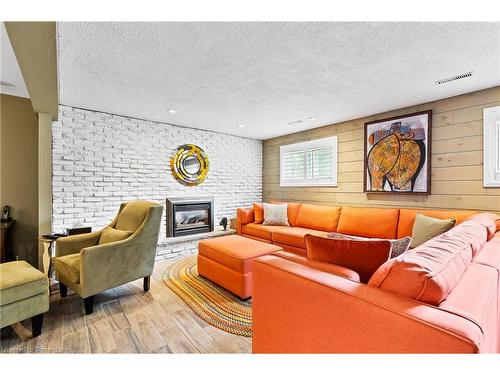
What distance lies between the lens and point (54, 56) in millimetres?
1724

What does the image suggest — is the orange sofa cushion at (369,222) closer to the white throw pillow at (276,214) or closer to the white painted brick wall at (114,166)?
the white throw pillow at (276,214)

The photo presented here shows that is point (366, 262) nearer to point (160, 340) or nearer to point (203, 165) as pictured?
point (160, 340)

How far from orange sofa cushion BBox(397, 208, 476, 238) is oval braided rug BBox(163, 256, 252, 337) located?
2119 mm

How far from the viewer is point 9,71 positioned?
2.46 metres

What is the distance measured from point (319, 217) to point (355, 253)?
273 centimetres

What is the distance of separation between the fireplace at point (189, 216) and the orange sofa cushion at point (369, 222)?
2.40 metres

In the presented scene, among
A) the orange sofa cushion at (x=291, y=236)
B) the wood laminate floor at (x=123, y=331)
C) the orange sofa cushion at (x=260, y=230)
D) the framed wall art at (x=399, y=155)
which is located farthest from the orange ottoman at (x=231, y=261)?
the framed wall art at (x=399, y=155)

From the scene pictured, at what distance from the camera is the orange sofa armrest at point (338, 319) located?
0.75 metres

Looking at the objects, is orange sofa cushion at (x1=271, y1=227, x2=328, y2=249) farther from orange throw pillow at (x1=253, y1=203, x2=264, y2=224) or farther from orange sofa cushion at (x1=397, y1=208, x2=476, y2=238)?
orange sofa cushion at (x1=397, y1=208, x2=476, y2=238)

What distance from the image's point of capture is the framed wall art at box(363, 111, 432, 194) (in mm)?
3158

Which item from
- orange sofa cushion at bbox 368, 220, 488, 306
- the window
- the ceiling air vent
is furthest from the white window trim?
orange sofa cushion at bbox 368, 220, 488, 306

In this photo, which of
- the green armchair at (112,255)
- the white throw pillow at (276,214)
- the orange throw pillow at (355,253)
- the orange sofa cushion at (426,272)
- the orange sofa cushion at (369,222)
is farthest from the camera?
the white throw pillow at (276,214)

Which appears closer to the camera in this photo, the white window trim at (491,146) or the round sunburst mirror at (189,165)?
the white window trim at (491,146)
